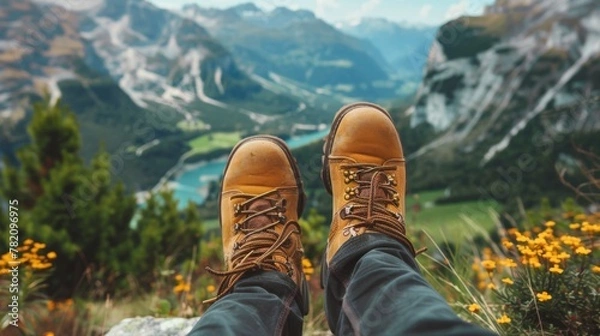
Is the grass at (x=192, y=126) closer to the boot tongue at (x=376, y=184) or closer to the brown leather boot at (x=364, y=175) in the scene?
the brown leather boot at (x=364, y=175)

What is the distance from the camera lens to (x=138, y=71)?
7881 centimetres

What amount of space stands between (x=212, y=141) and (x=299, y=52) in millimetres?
53005

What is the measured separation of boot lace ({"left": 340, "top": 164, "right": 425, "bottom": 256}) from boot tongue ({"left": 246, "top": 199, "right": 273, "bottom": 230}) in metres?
0.34

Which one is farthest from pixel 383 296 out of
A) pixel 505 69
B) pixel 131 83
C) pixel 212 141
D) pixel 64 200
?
pixel 131 83

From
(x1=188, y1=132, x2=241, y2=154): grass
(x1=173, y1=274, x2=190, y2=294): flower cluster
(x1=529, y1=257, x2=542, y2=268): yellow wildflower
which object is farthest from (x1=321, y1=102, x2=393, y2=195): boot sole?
(x1=188, y1=132, x2=241, y2=154): grass

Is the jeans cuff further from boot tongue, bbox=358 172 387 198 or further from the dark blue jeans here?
boot tongue, bbox=358 172 387 198

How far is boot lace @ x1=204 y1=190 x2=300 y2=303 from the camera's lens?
59.9 inches

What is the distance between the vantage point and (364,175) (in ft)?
6.22

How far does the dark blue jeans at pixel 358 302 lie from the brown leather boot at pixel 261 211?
0.10 m

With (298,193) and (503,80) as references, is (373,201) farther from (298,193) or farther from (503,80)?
(503,80)

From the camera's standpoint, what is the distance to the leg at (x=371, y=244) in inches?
38.5

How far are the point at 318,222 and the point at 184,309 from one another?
3202 mm

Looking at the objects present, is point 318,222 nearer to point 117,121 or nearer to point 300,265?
point 300,265

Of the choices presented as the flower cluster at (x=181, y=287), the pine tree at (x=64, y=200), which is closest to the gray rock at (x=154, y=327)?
the flower cluster at (x=181, y=287)
